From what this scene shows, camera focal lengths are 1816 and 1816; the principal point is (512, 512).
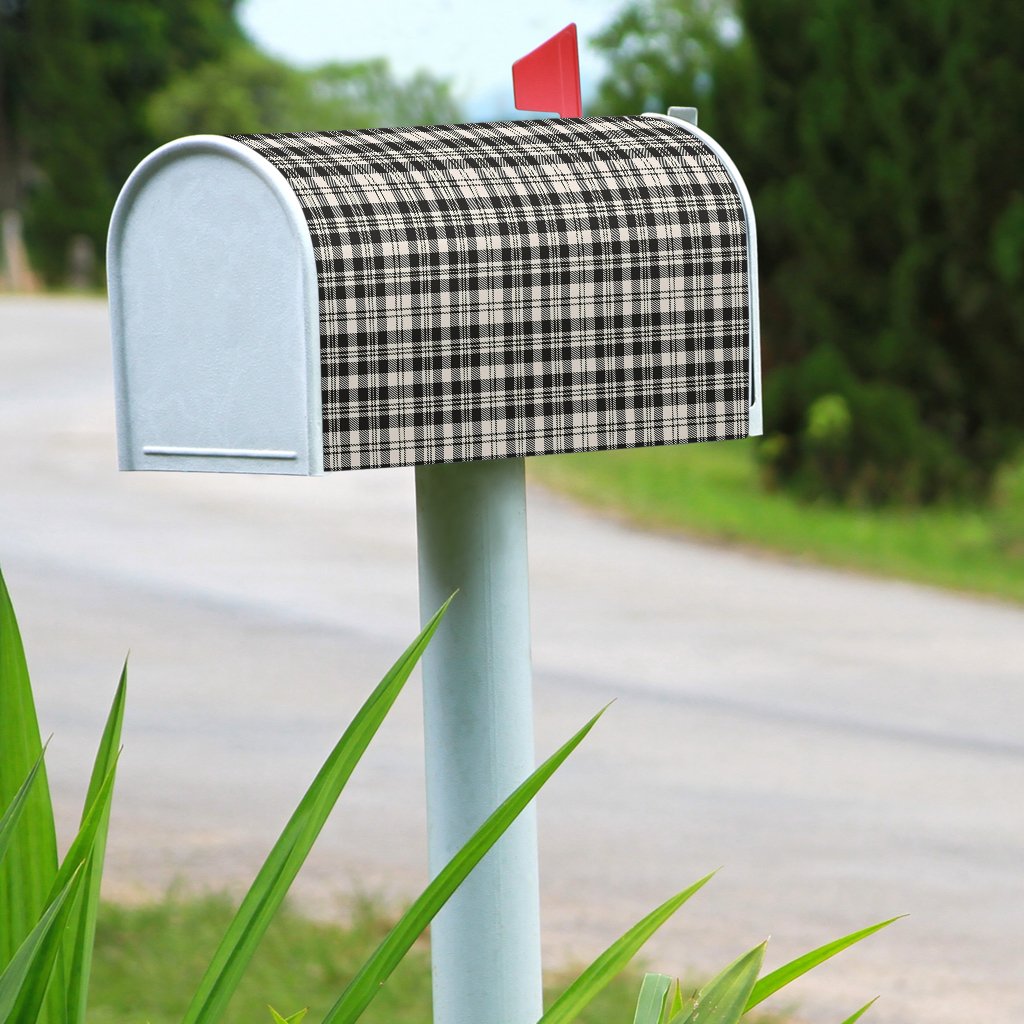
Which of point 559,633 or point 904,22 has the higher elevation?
point 904,22

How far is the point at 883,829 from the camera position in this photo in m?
4.62

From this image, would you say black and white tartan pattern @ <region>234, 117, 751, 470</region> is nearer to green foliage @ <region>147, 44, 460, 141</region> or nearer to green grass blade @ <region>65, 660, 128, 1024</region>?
green grass blade @ <region>65, 660, 128, 1024</region>

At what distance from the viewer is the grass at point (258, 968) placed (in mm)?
3201

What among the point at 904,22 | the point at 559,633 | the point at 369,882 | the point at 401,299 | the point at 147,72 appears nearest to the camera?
the point at 401,299

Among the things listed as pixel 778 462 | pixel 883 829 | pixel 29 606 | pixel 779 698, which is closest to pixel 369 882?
pixel 883 829

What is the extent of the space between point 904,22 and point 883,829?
6040 millimetres

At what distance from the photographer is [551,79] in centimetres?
182

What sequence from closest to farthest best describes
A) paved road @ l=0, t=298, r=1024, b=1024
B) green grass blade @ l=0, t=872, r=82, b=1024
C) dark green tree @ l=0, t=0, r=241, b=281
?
green grass blade @ l=0, t=872, r=82, b=1024 < paved road @ l=0, t=298, r=1024, b=1024 < dark green tree @ l=0, t=0, r=241, b=281

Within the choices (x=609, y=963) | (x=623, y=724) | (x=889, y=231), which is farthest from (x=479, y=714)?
(x=889, y=231)

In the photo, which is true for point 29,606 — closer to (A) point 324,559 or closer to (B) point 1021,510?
(A) point 324,559

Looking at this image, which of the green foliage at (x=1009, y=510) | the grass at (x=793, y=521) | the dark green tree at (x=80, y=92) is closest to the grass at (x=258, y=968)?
the grass at (x=793, y=521)

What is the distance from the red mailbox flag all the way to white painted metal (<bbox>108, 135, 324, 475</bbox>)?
14.4 inches

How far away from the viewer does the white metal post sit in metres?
1.75

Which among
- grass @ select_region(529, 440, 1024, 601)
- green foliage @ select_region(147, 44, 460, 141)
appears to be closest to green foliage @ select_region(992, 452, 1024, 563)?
grass @ select_region(529, 440, 1024, 601)
